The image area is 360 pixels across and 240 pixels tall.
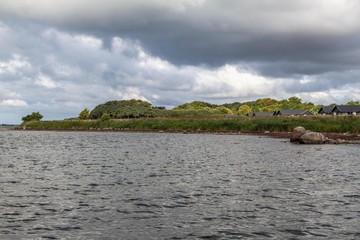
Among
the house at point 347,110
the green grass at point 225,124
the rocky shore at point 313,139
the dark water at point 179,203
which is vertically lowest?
the dark water at point 179,203

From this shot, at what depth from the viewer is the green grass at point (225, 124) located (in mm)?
85875

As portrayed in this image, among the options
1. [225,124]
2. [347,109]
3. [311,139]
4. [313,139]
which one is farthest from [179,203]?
[347,109]

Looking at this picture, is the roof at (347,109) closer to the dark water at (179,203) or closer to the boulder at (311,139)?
the boulder at (311,139)

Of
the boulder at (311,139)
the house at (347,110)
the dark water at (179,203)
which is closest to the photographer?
the dark water at (179,203)

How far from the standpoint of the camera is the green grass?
282 ft

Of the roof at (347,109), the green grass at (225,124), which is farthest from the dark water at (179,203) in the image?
the roof at (347,109)

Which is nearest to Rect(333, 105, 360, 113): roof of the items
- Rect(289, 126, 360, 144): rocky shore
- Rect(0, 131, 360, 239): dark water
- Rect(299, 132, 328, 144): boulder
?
Rect(289, 126, 360, 144): rocky shore

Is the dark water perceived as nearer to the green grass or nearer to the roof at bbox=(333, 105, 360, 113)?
the green grass

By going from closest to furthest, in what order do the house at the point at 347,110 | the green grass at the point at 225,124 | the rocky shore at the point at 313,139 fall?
the rocky shore at the point at 313,139, the green grass at the point at 225,124, the house at the point at 347,110

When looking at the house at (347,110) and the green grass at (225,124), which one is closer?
the green grass at (225,124)

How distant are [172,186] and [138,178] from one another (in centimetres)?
407

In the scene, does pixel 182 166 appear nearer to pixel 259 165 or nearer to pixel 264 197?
pixel 259 165

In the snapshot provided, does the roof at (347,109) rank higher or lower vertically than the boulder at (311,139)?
higher

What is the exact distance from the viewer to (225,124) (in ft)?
378
